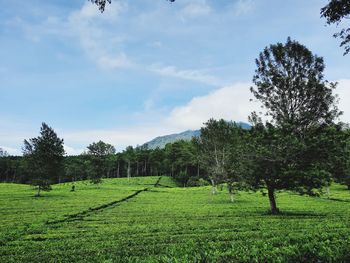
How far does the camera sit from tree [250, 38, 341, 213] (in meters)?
32.2

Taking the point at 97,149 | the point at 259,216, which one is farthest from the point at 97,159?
the point at 259,216

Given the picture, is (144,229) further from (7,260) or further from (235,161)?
(235,161)

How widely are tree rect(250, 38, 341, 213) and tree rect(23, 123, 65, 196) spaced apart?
54.1 m

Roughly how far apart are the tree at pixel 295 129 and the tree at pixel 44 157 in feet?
177

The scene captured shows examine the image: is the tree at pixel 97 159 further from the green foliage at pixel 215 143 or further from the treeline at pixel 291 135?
the treeline at pixel 291 135

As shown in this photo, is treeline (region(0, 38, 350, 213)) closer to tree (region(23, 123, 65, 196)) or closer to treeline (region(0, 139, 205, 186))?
tree (region(23, 123, 65, 196))

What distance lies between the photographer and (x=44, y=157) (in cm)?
7144

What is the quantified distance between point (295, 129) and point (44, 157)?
202 ft

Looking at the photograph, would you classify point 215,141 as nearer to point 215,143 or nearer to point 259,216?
point 215,143

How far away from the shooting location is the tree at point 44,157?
68.1m

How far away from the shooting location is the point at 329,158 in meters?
32.9

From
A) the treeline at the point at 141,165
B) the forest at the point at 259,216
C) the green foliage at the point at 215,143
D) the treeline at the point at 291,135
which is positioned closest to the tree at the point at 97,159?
the treeline at the point at 141,165

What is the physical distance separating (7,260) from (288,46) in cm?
3523

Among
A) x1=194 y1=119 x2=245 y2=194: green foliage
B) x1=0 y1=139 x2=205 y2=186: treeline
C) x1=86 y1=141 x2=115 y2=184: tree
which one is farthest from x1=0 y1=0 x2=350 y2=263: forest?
x1=0 y1=139 x2=205 y2=186: treeline
